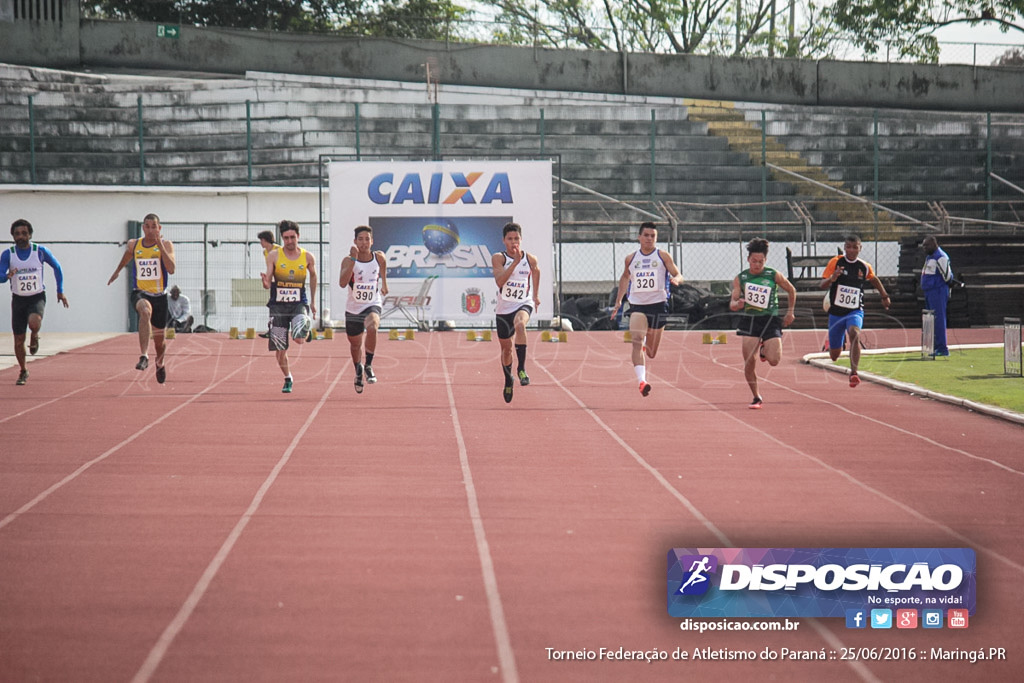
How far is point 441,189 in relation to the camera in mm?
25703

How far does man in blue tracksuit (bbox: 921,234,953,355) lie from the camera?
64.6 ft

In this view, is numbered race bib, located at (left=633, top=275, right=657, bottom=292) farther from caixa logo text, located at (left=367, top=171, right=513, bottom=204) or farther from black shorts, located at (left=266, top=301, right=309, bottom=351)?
caixa logo text, located at (left=367, top=171, right=513, bottom=204)

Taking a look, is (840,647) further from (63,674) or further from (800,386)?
(800,386)

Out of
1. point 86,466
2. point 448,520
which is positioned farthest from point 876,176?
point 448,520

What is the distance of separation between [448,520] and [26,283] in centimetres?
980

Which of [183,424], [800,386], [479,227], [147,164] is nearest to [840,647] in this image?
[183,424]

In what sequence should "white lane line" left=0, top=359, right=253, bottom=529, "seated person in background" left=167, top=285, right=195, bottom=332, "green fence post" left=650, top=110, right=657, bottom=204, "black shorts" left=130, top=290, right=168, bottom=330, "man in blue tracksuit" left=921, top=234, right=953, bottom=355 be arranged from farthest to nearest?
"green fence post" left=650, top=110, right=657, bottom=204 → "seated person in background" left=167, top=285, right=195, bottom=332 → "man in blue tracksuit" left=921, top=234, right=953, bottom=355 → "black shorts" left=130, top=290, right=168, bottom=330 → "white lane line" left=0, top=359, right=253, bottom=529

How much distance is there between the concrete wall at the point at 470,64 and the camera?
135 ft

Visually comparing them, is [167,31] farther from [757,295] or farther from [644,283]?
[757,295]

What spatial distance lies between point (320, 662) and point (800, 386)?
475 inches

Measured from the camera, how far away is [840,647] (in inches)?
212

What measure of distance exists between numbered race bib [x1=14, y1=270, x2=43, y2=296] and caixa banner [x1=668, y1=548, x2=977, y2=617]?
38.3 ft

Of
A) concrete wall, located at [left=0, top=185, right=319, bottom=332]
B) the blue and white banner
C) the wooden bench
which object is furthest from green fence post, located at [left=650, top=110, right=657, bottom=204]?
concrete wall, located at [left=0, top=185, right=319, bottom=332]

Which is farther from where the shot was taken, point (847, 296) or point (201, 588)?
point (847, 296)
